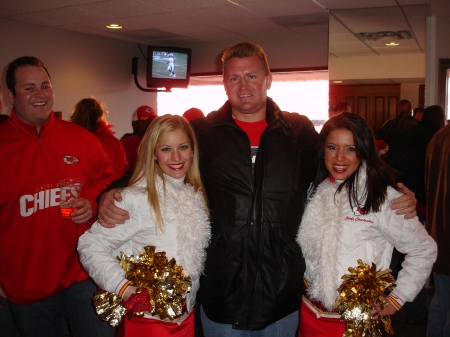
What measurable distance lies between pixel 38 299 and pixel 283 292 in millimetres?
1111

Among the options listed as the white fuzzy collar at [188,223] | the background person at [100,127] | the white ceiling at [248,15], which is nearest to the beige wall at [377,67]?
the white ceiling at [248,15]

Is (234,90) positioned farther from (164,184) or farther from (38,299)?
(38,299)

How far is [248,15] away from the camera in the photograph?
5.77 meters

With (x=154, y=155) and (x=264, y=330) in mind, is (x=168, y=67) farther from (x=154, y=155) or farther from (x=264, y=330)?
(x=264, y=330)

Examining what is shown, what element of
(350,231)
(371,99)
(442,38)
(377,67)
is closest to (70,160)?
(350,231)

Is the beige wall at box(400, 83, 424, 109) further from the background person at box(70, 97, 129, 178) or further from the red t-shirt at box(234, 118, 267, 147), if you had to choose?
the red t-shirt at box(234, 118, 267, 147)

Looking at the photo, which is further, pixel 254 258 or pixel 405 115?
pixel 405 115

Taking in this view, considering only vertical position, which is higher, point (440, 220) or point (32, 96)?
point (32, 96)

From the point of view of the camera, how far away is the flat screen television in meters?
7.77

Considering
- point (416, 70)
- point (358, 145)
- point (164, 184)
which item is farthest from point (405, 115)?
point (164, 184)

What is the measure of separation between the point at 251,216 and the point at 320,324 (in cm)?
53

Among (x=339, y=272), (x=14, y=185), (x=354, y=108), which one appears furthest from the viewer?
(x=354, y=108)

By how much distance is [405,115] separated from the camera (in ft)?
18.2

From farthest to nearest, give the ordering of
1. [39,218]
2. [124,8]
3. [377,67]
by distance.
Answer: [377,67], [124,8], [39,218]
